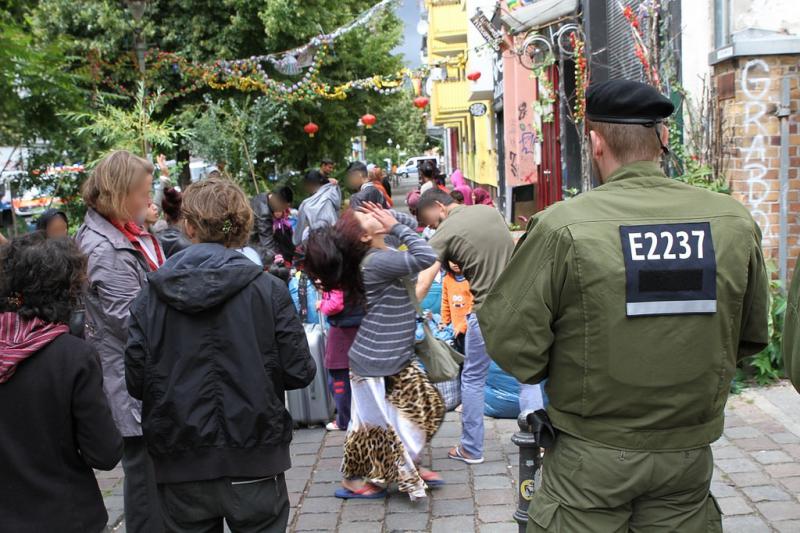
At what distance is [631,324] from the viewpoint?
237 centimetres

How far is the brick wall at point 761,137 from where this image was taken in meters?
6.55

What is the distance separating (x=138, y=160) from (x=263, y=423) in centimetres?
155

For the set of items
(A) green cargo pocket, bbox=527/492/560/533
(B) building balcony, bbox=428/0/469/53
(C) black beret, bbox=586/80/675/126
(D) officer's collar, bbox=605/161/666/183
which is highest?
(B) building balcony, bbox=428/0/469/53

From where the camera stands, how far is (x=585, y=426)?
8.04ft

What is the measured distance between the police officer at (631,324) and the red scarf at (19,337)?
59.5 inches

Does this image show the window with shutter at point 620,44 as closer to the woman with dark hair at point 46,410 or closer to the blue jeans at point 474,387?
the blue jeans at point 474,387

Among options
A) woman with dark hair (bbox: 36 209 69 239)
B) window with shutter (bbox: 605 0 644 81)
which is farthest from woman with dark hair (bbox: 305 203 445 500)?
window with shutter (bbox: 605 0 644 81)

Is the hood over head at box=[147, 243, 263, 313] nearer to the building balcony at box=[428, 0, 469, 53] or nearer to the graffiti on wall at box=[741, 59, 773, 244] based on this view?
the graffiti on wall at box=[741, 59, 773, 244]

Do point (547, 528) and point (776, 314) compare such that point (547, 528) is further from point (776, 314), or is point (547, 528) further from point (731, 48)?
point (731, 48)

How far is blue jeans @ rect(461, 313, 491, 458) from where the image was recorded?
18.1 ft

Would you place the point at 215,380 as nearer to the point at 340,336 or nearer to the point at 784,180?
the point at 340,336

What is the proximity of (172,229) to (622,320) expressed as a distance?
4618 millimetres

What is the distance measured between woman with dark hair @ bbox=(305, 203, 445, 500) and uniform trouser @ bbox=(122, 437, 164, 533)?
1361 mm

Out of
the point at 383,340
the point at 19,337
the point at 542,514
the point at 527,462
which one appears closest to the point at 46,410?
the point at 19,337
